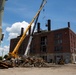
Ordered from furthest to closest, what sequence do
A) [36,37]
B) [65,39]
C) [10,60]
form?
[36,37], [65,39], [10,60]

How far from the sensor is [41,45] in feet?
290

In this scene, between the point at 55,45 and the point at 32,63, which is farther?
the point at 55,45

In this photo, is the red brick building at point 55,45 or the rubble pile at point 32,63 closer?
the rubble pile at point 32,63

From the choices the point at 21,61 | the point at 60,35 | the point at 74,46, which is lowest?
the point at 21,61

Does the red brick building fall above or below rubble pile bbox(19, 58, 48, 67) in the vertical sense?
above

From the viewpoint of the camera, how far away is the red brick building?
75838 millimetres

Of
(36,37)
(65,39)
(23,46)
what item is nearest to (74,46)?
(65,39)

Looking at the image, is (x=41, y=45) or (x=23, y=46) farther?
(x=23, y=46)

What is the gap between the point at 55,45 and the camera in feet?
266

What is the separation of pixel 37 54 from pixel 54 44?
11.6m

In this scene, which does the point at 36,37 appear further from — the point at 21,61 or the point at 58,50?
the point at 21,61

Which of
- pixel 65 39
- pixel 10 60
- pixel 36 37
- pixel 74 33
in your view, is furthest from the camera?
pixel 36 37

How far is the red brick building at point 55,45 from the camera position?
75838mm

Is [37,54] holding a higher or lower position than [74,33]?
lower
